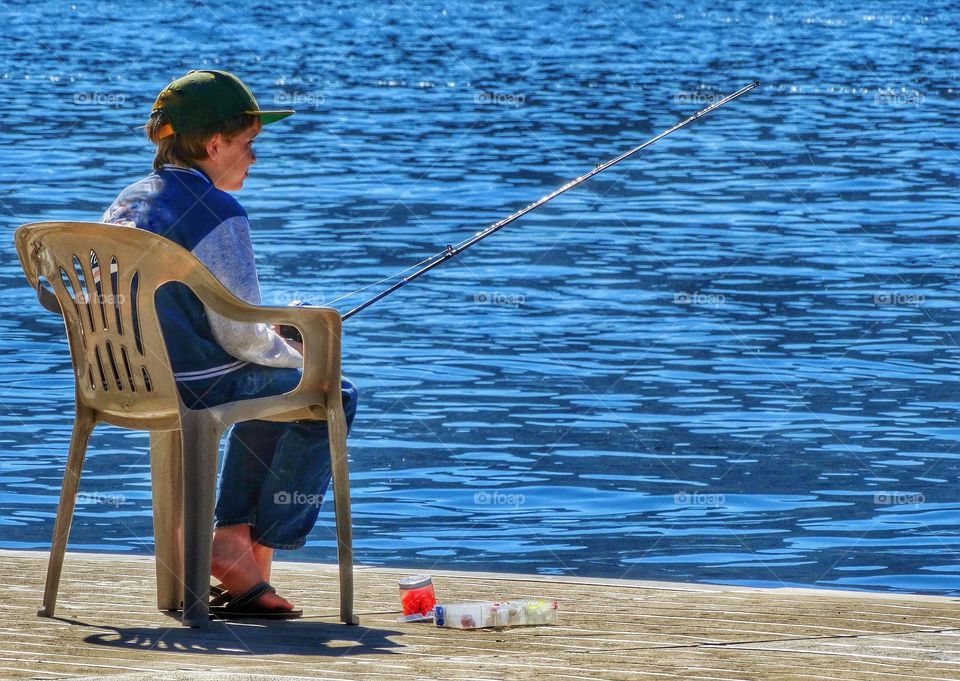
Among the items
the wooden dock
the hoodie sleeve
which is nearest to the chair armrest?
the hoodie sleeve

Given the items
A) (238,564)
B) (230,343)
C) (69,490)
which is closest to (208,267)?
(230,343)

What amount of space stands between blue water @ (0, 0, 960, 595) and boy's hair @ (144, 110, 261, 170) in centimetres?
142

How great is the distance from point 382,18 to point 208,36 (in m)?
6.52

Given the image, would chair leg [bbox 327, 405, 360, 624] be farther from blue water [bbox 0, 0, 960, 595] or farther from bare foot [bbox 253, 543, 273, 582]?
blue water [bbox 0, 0, 960, 595]

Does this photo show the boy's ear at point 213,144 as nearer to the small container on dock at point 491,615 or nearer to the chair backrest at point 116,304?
the chair backrest at point 116,304

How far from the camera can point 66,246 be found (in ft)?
13.5

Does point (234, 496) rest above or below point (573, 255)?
above

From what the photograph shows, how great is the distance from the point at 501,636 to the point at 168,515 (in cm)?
92

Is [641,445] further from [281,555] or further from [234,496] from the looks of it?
[234,496]

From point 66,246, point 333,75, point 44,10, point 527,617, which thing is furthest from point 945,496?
point 44,10

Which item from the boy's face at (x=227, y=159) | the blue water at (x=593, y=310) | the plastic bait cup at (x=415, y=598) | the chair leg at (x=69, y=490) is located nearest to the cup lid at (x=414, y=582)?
the plastic bait cup at (x=415, y=598)

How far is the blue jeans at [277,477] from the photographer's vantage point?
14.2 ft

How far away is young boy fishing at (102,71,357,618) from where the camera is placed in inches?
163

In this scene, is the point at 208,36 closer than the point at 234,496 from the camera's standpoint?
No
